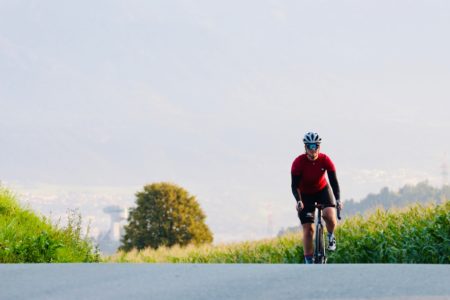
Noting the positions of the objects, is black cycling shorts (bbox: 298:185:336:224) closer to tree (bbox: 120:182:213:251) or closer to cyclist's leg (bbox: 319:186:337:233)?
cyclist's leg (bbox: 319:186:337:233)

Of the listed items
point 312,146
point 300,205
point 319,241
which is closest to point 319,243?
point 319,241

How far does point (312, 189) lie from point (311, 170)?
33 cm

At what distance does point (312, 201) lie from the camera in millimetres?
12062

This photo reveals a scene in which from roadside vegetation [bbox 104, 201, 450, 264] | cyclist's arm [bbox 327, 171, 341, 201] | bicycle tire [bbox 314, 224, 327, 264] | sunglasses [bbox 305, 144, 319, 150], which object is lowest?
bicycle tire [bbox 314, 224, 327, 264]

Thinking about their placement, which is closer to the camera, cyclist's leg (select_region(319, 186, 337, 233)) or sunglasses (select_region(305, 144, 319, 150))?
sunglasses (select_region(305, 144, 319, 150))

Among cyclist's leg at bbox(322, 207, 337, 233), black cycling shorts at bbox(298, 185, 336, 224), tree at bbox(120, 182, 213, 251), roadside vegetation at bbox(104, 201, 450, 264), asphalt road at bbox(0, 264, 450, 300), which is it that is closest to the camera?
asphalt road at bbox(0, 264, 450, 300)

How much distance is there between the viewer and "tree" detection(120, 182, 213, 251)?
90.5 ft

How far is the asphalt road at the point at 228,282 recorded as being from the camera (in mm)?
7070

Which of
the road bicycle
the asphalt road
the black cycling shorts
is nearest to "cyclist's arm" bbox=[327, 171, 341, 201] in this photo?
the black cycling shorts

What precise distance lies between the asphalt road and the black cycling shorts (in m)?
3.71

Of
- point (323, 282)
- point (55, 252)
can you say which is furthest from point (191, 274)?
point (55, 252)

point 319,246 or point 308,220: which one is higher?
point 308,220

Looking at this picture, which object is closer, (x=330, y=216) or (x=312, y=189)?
(x=330, y=216)

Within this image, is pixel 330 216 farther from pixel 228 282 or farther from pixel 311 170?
pixel 228 282
